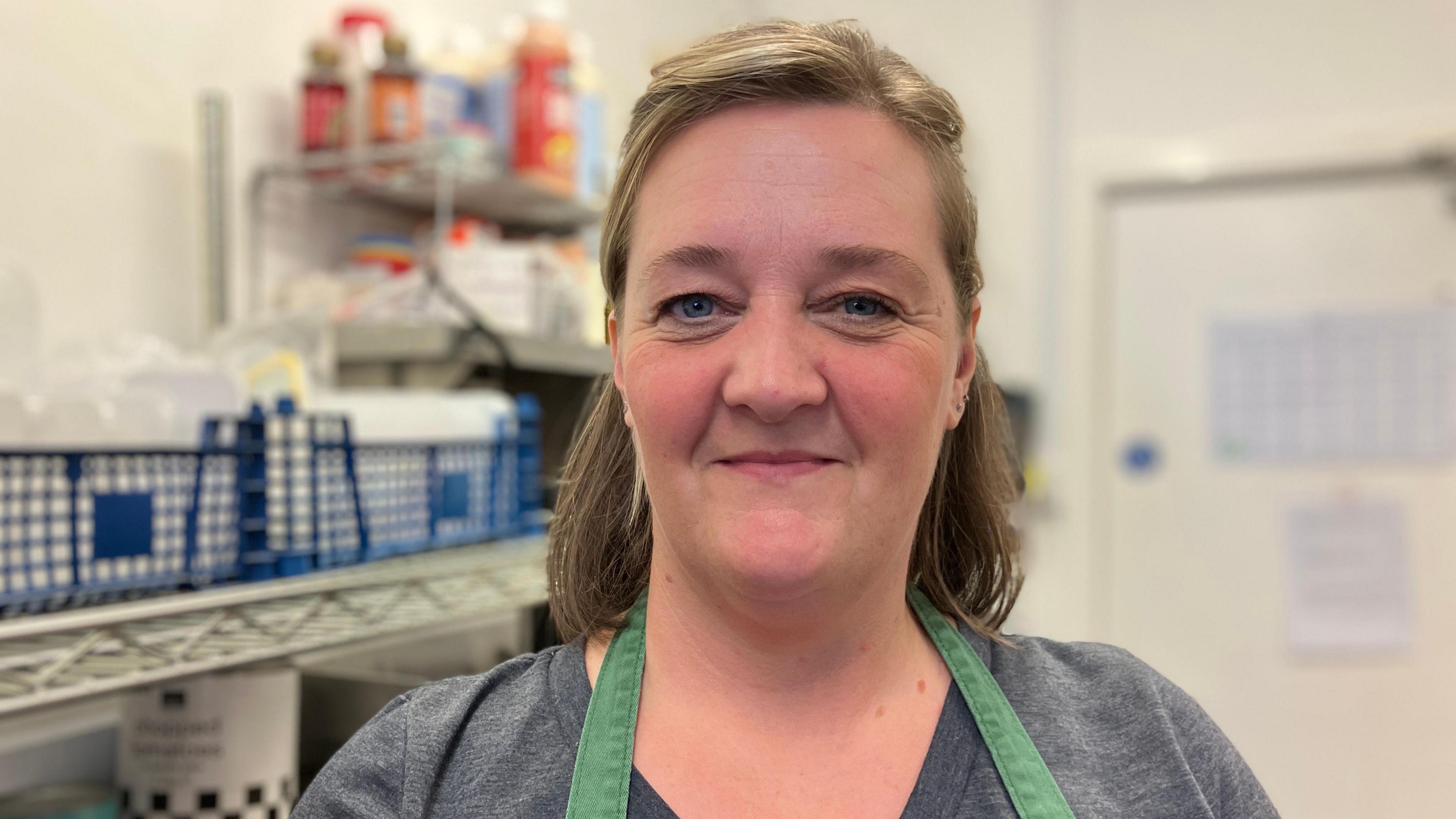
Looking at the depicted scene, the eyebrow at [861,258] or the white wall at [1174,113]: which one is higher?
the white wall at [1174,113]

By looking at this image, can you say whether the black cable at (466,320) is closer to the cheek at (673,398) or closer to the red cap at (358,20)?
the red cap at (358,20)

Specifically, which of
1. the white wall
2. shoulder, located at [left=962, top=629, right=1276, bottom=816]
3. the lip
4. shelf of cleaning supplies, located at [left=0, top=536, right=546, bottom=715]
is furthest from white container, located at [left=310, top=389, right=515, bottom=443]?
the white wall

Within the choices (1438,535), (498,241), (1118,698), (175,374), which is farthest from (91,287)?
(1438,535)

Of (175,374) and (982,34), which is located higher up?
(982,34)

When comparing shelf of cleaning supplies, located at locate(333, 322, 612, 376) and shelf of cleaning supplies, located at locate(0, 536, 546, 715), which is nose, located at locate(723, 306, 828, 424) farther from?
shelf of cleaning supplies, located at locate(333, 322, 612, 376)

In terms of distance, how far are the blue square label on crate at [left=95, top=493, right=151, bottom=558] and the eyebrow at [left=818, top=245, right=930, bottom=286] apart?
63 centimetres

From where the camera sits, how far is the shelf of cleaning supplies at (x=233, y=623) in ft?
2.47

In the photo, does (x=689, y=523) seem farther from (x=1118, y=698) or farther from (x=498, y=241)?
(x=498, y=241)

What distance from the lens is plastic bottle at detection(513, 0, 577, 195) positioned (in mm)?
1925

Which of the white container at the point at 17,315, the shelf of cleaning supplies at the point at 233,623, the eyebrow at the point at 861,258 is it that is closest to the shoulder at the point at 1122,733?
the eyebrow at the point at 861,258

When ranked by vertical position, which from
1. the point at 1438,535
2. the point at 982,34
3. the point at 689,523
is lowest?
the point at 1438,535

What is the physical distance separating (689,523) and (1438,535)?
2932mm

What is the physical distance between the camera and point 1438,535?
298 centimetres

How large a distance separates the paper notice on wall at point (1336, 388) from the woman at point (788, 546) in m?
2.48
